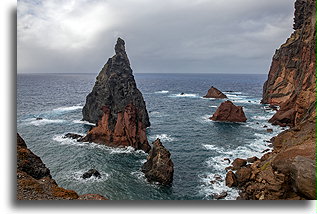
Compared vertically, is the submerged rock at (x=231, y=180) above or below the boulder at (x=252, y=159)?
below

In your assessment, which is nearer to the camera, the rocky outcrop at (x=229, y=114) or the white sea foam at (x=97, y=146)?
the white sea foam at (x=97, y=146)

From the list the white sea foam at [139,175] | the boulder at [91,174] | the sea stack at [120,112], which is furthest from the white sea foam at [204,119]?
the boulder at [91,174]

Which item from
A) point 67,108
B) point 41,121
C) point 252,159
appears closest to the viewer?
point 252,159

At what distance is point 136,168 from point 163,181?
6613 mm

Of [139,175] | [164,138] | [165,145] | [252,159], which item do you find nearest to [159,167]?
[139,175]

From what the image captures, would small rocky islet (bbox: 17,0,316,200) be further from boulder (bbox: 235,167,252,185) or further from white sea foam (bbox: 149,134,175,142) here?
white sea foam (bbox: 149,134,175,142)

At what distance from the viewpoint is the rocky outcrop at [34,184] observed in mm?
13758

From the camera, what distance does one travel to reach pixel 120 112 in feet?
154

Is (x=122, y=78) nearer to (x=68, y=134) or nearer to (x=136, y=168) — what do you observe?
(x=68, y=134)

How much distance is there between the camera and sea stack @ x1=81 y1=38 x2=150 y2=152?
44.7 meters

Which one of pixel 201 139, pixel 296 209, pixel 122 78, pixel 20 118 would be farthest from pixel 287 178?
pixel 20 118

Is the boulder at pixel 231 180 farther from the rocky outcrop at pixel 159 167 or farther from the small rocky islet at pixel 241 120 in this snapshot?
the rocky outcrop at pixel 159 167

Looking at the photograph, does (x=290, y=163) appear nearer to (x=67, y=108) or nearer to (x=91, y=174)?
(x=91, y=174)

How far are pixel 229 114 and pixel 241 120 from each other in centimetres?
325
